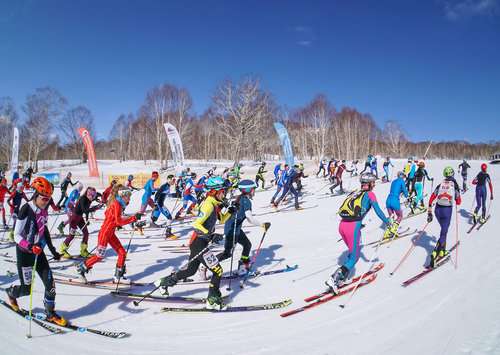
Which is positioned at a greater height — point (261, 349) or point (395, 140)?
point (395, 140)

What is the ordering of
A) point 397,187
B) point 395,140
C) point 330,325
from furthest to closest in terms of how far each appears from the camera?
1. point 395,140
2. point 397,187
3. point 330,325

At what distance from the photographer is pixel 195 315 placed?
4.59 metres

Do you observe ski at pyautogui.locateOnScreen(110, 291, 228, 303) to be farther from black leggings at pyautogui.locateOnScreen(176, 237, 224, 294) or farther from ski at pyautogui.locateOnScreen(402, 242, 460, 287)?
ski at pyautogui.locateOnScreen(402, 242, 460, 287)

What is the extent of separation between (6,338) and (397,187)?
9778 millimetres

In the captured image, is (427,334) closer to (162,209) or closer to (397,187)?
(397,187)

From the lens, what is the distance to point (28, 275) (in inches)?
166

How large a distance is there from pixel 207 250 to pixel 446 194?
211 inches

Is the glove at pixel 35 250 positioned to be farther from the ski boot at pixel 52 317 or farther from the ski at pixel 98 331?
the ski at pixel 98 331

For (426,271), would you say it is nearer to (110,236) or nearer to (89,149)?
(110,236)

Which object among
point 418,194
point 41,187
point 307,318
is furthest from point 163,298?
point 418,194

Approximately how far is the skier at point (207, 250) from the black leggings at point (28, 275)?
4.90ft

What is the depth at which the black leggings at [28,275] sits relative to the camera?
4160mm

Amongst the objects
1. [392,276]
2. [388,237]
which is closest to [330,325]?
[392,276]

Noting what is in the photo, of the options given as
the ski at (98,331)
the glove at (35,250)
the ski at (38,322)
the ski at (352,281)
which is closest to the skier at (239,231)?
the ski at (352,281)
